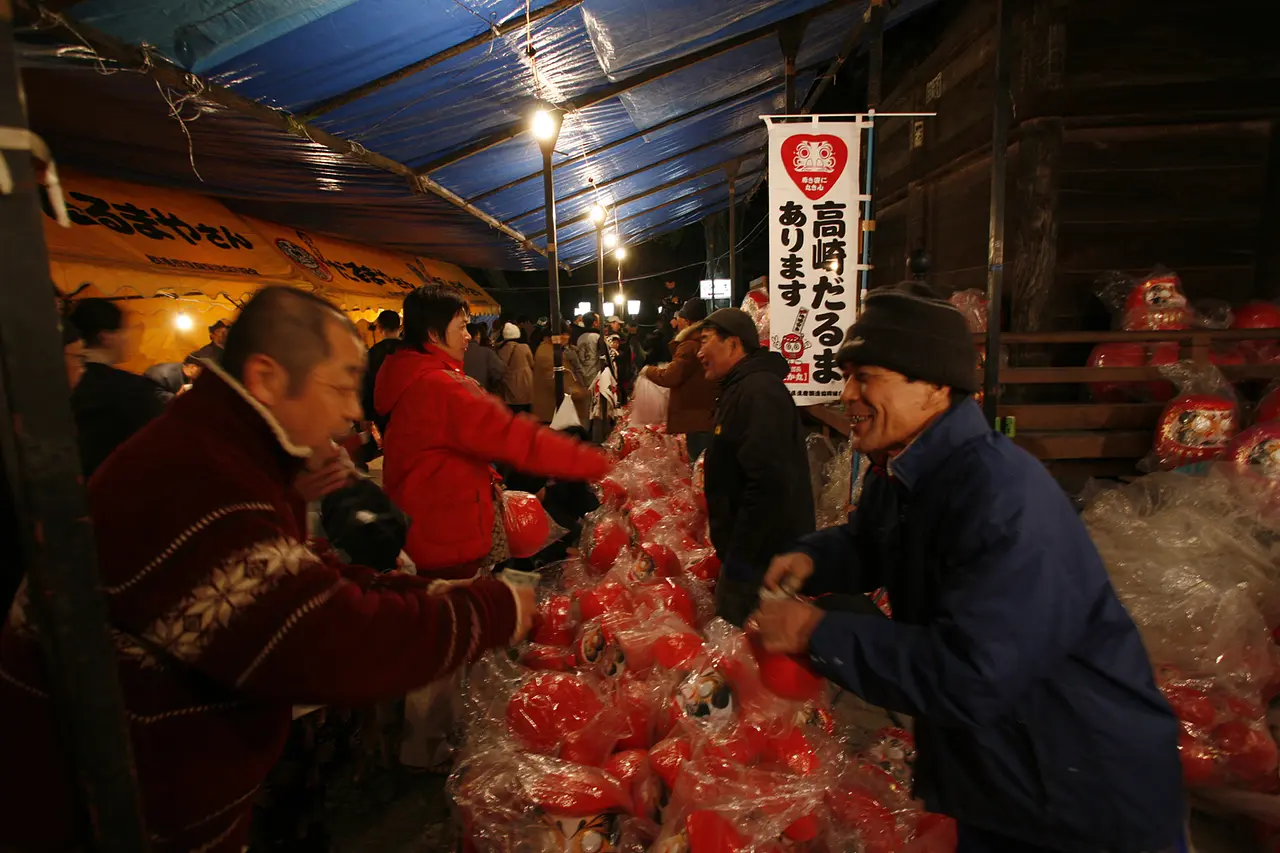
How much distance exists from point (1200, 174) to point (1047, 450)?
11.2 feet

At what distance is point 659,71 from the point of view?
7.34m

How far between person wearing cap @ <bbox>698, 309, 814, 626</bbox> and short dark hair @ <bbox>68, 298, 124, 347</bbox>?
3.32 m

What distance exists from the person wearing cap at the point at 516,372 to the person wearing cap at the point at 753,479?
6307mm

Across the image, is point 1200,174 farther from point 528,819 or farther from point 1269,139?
point 528,819

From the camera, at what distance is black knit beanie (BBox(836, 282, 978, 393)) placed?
5.43ft

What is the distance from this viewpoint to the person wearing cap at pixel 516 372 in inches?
377

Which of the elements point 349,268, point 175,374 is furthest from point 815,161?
point 349,268

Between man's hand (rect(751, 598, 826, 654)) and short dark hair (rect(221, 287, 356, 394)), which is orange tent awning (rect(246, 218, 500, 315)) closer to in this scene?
short dark hair (rect(221, 287, 356, 394))

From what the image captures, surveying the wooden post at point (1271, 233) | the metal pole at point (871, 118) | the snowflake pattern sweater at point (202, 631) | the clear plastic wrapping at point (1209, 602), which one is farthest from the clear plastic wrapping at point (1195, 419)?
the snowflake pattern sweater at point (202, 631)

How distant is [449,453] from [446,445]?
0.06 meters

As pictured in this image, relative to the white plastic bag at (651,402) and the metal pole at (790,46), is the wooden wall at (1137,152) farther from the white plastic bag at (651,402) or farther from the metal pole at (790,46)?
the white plastic bag at (651,402)

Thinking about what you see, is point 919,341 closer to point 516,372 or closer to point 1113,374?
point 1113,374

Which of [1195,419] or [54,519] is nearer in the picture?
[54,519]

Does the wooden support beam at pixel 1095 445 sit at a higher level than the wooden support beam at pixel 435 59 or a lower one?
lower
